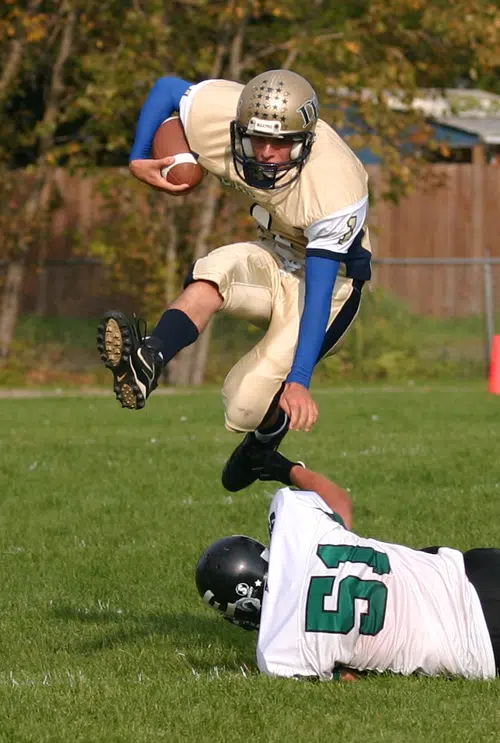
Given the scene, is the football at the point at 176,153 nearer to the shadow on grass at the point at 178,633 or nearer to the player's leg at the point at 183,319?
the player's leg at the point at 183,319

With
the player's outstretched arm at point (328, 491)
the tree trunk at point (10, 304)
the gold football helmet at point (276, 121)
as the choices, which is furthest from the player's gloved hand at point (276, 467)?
the tree trunk at point (10, 304)

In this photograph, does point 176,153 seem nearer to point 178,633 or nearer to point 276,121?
point 276,121

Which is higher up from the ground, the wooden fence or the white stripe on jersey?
the wooden fence

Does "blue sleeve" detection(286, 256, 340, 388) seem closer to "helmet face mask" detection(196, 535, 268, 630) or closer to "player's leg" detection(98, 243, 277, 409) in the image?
"player's leg" detection(98, 243, 277, 409)

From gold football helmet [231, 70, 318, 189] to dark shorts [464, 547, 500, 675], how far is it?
1.89 m

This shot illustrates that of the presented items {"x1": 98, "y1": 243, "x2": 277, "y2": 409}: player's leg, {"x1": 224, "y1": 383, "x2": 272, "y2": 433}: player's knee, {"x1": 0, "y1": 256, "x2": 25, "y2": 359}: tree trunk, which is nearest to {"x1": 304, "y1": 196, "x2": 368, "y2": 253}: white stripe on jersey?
{"x1": 98, "y1": 243, "x2": 277, "y2": 409}: player's leg

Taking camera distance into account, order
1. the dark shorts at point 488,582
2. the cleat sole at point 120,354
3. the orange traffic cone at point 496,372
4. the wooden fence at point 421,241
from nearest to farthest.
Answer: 1. the dark shorts at point 488,582
2. the cleat sole at point 120,354
3. the orange traffic cone at point 496,372
4. the wooden fence at point 421,241

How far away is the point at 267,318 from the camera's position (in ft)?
21.4

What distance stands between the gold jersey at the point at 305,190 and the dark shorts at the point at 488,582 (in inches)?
59.9

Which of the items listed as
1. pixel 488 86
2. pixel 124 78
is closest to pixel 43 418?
pixel 124 78

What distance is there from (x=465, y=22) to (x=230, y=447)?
9782 mm

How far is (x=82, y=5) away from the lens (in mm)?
19578

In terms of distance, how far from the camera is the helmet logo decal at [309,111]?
6.01 meters

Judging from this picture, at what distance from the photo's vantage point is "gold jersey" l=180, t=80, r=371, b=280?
6074 mm
